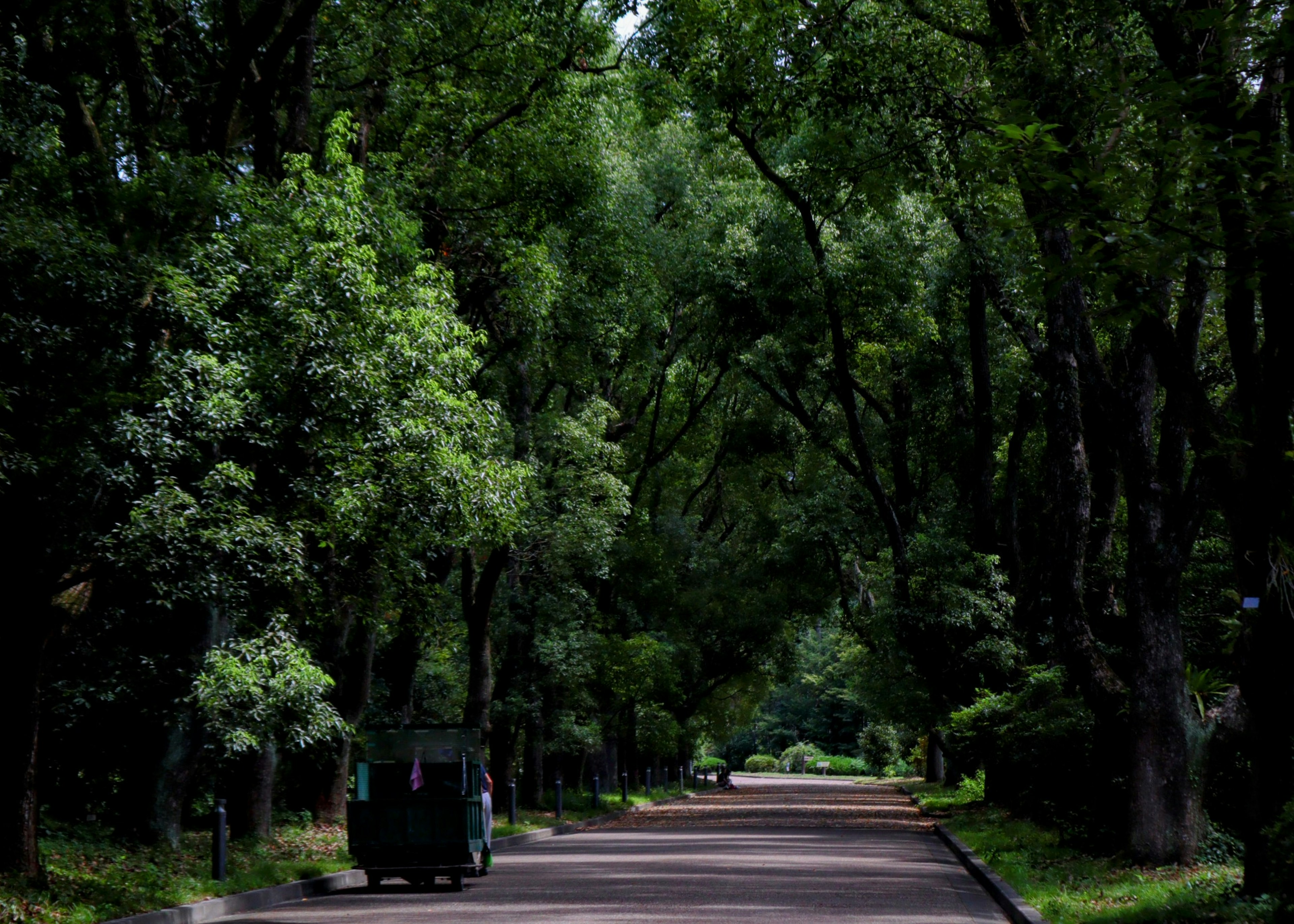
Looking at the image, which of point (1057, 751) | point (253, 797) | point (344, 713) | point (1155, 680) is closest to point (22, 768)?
point (253, 797)

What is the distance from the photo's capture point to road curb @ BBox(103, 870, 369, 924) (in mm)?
11648

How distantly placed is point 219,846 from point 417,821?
2314mm

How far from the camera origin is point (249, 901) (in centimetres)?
1398

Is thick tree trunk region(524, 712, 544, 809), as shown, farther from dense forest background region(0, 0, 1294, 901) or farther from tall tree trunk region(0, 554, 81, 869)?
tall tree trunk region(0, 554, 81, 869)

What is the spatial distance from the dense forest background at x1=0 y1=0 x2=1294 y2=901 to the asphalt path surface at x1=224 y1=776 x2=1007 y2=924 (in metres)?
2.13

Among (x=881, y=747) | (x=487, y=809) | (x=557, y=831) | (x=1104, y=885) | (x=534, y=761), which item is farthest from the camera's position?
(x=881, y=747)

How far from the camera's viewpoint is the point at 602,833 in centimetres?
2880

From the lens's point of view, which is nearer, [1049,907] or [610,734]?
[1049,907]

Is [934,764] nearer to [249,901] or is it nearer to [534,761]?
[534,761]

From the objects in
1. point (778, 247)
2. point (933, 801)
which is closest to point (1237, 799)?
point (778, 247)

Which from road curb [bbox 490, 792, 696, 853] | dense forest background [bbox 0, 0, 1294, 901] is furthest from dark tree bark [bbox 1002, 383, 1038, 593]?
road curb [bbox 490, 792, 696, 853]

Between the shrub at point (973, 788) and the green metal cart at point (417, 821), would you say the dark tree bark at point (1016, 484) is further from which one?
the green metal cart at point (417, 821)

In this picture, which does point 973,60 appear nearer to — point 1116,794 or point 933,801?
point 1116,794

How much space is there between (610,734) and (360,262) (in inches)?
1080
